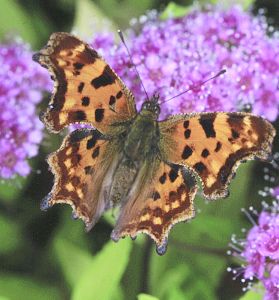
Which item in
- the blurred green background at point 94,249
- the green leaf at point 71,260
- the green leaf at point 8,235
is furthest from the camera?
the green leaf at point 8,235

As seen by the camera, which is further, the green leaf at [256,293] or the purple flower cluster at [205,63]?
the purple flower cluster at [205,63]

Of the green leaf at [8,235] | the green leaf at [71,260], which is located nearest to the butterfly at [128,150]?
the green leaf at [71,260]

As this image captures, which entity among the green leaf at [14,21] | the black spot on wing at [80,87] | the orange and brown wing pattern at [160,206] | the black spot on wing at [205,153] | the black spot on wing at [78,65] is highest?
the green leaf at [14,21]

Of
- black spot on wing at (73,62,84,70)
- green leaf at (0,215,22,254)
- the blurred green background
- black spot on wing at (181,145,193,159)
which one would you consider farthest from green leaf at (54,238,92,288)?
black spot on wing at (73,62,84,70)

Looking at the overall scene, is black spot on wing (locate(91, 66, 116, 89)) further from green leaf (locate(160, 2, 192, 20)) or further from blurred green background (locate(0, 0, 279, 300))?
green leaf (locate(160, 2, 192, 20))

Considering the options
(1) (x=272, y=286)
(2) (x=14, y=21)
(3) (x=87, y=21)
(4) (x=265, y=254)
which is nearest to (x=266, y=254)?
(4) (x=265, y=254)

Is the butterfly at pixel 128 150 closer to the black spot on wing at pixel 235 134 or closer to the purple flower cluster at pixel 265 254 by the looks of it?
the black spot on wing at pixel 235 134
